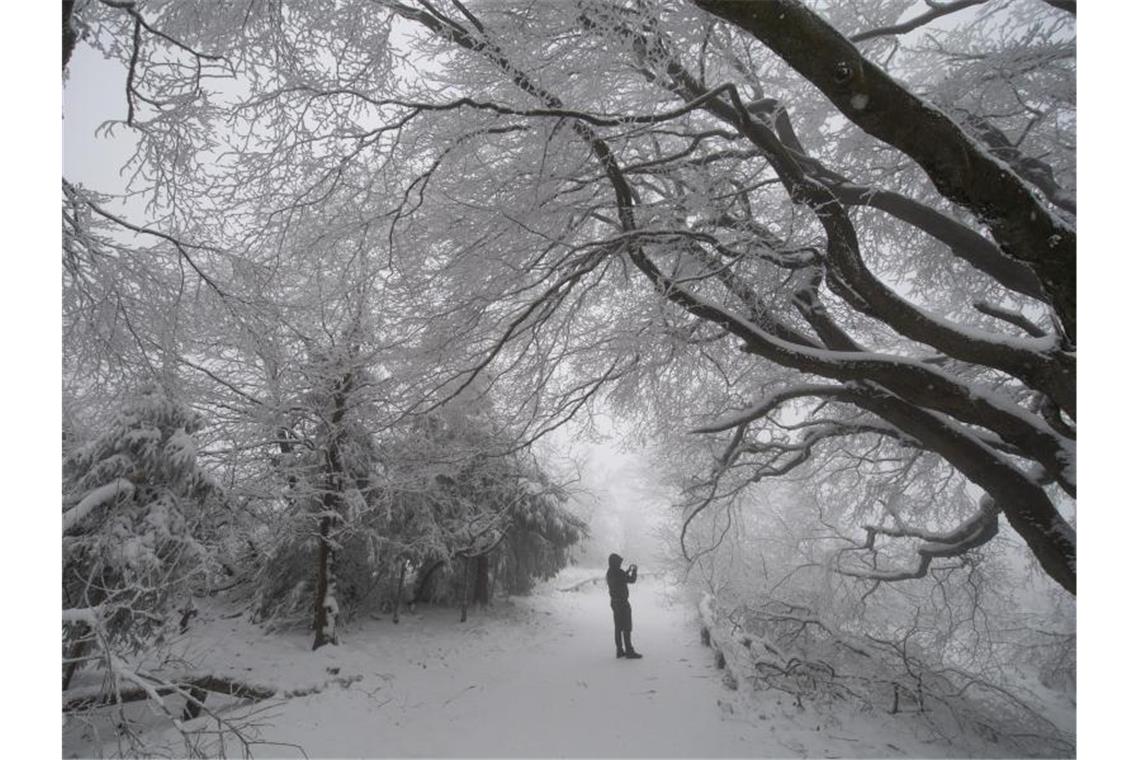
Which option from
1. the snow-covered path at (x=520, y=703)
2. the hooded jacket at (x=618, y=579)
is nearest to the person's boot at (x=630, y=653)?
the snow-covered path at (x=520, y=703)

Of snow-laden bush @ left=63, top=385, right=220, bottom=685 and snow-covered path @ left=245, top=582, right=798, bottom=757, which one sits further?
snow-covered path @ left=245, top=582, right=798, bottom=757

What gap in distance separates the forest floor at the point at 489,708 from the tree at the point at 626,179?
211 cm

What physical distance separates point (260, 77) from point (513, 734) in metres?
4.59

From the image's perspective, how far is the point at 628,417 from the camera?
206 inches

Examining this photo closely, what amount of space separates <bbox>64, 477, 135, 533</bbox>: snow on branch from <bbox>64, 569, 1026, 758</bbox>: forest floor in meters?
1.21

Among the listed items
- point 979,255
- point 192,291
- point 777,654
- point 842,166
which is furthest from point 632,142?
point 777,654

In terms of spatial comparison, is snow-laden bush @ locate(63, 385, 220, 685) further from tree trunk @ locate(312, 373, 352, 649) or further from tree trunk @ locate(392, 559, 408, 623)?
tree trunk @ locate(392, 559, 408, 623)

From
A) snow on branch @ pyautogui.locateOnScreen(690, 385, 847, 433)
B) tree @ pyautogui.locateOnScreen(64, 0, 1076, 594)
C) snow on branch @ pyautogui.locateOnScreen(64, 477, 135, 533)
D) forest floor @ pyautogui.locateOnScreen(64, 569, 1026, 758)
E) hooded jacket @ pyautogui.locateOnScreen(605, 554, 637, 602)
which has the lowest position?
forest floor @ pyautogui.locateOnScreen(64, 569, 1026, 758)

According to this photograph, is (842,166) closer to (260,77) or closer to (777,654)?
(260,77)

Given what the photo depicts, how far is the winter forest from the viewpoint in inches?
98.2

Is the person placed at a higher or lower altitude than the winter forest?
lower

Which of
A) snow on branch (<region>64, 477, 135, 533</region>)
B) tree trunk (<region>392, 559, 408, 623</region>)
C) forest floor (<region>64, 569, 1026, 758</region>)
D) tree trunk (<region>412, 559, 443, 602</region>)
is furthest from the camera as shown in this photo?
tree trunk (<region>412, 559, 443, 602</region>)

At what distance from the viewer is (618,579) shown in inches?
212

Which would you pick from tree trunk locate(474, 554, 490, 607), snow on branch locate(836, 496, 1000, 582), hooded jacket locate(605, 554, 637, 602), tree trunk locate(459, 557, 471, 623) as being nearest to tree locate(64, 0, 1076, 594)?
snow on branch locate(836, 496, 1000, 582)
